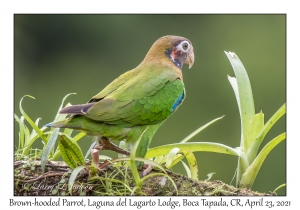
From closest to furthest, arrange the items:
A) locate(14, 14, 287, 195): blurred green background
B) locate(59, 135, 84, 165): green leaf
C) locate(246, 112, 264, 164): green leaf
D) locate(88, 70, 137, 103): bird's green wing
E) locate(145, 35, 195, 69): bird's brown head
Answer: locate(59, 135, 84, 165): green leaf → locate(246, 112, 264, 164): green leaf → locate(88, 70, 137, 103): bird's green wing → locate(145, 35, 195, 69): bird's brown head → locate(14, 14, 287, 195): blurred green background

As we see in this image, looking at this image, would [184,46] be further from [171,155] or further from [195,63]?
[195,63]

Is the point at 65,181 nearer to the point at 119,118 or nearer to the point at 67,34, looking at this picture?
the point at 119,118

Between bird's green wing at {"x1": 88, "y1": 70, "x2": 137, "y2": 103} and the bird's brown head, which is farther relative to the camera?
the bird's brown head

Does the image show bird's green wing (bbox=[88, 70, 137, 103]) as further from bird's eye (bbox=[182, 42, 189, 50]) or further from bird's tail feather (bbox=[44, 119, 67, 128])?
bird's eye (bbox=[182, 42, 189, 50])

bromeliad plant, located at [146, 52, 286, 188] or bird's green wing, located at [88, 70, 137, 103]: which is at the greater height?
bird's green wing, located at [88, 70, 137, 103]

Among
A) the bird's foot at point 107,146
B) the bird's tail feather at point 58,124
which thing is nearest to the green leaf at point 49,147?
the bird's tail feather at point 58,124

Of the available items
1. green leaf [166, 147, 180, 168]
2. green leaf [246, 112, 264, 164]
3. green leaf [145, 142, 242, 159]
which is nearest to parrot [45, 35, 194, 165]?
green leaf [145, 142, 242, 159]

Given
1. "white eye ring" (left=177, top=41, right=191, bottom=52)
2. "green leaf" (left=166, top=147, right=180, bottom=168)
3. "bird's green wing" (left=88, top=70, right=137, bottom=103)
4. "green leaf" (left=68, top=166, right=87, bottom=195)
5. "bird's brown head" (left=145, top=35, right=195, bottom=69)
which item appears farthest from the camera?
"white eye ring" (left=177, top=41, right=191, bottom=52)
